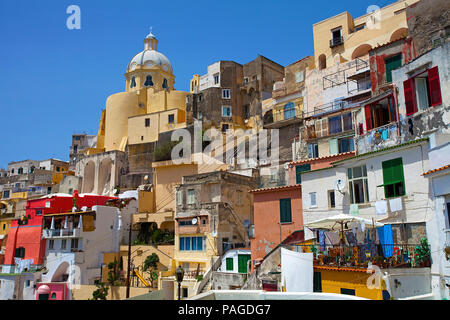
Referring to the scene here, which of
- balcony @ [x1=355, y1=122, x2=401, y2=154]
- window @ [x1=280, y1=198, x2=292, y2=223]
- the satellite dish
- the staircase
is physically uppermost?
balcony @ [x1=355, y1=122, x2=401, y2=154]

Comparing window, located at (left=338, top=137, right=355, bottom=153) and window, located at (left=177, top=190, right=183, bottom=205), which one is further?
window, located at (left=177, top=190, right=183, bottom=205)

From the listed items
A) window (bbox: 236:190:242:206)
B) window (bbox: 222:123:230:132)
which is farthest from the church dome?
window (bbox: 236:190:242:206)

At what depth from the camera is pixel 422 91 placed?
1631 cm

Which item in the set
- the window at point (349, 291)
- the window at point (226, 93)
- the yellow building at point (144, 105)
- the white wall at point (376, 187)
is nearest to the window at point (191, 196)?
the white wall at point (376, 187)

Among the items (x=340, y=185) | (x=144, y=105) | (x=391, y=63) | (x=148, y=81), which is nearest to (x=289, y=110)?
(x=391, y=63)

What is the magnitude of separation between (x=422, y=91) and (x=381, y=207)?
204 inches

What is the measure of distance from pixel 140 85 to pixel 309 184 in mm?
46840

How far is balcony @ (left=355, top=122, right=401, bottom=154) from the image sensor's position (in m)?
17.3

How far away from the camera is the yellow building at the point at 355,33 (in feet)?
107

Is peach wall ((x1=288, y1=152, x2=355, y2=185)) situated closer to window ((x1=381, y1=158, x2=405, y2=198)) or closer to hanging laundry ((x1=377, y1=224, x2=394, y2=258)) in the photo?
window ((x1=381, y1=158, x2=405, y2=198))

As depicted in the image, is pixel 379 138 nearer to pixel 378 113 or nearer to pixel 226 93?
pixel 378 113

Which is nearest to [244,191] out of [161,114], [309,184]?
[309,184]

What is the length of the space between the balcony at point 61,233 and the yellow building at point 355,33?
1035 inches

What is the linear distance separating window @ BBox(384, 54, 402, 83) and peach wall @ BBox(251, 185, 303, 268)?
29.6ft
